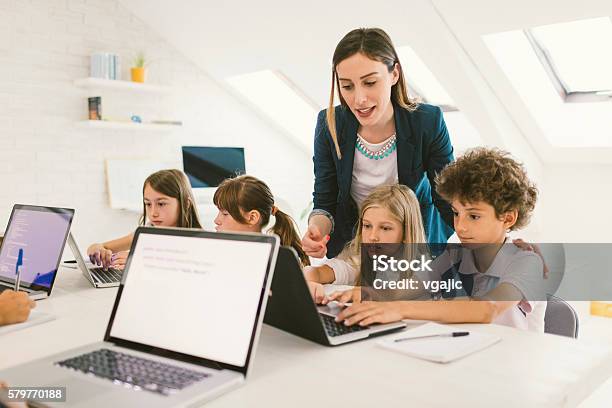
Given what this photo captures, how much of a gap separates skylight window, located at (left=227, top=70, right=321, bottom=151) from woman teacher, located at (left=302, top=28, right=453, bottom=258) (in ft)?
9.72

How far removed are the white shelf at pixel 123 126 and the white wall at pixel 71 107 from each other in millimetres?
64

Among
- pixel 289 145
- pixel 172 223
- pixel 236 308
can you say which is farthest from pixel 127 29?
pixel 236 308

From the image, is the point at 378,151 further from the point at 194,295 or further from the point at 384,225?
the point at 194,295

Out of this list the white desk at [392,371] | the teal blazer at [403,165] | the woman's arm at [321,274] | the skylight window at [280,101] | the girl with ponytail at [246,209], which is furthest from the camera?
the skylight window at [280,101]

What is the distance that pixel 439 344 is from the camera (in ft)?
3.64

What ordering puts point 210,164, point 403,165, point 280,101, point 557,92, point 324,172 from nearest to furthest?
point 403,165, point 324,172, point 557,92, point 210,164, point 280,101

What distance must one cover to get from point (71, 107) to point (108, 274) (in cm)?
271

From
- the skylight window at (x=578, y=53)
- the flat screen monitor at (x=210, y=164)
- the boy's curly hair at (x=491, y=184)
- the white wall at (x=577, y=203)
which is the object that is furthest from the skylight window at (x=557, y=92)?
the flat screen monitor at (x=210, y=164)

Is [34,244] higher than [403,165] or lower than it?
lower

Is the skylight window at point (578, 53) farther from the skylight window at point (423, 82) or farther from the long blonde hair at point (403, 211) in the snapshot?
the long blonde hair at point (403, 211)

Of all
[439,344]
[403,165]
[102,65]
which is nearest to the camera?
[439,344]

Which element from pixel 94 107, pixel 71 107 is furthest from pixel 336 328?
pixel 71 107

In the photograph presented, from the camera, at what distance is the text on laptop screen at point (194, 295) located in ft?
3.15

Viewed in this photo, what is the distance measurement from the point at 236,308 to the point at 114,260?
1163 mm
